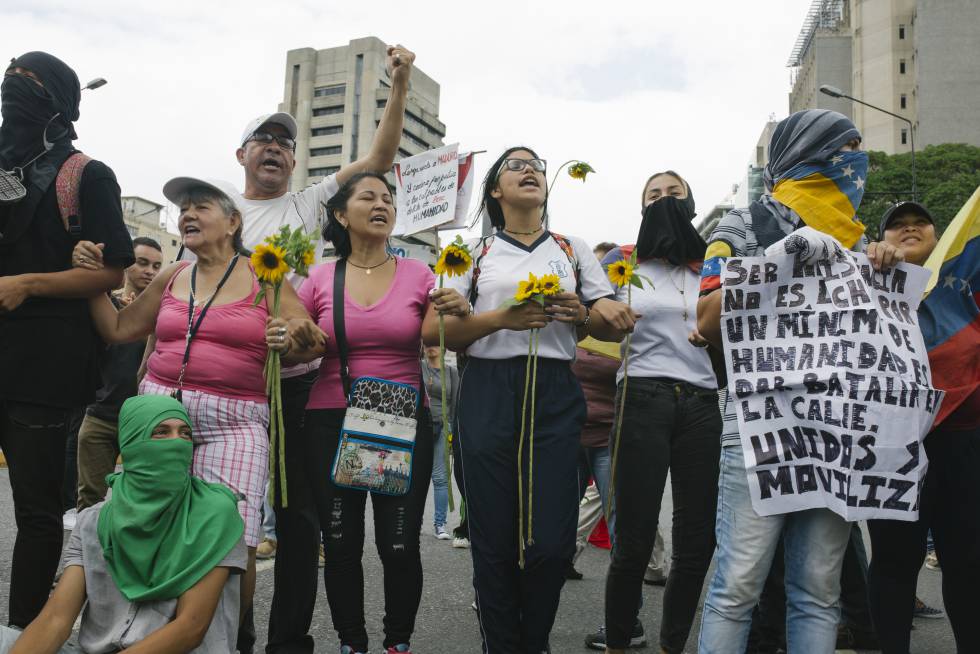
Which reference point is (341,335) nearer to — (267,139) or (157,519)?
(157,519)

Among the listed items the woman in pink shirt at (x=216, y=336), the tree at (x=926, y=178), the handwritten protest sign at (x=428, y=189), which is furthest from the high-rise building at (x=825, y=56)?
the woman in pink shirt at (x=216, y=336)

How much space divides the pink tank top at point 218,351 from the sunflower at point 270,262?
0.29m

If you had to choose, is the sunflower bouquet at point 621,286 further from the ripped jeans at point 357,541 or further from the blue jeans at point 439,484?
the blue jeans at point 439,484

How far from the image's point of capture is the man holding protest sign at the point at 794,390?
8.95 ft

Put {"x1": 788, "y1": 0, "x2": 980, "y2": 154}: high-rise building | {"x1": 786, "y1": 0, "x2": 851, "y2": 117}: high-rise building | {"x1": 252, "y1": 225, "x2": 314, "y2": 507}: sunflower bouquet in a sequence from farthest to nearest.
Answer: {"x1": 786, "y1": 0, "x2": 851, "y2": 117}: high-rise building, {"x1": 788, "y1": 0, "x2": 980, "y2": 154}: high-rise building, {"x1": 252, "y1": 225, "x2": 314, "y2": 507}: sunflower bouquet

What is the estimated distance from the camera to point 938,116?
59094mm

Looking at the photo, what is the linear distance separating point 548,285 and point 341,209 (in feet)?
4.16

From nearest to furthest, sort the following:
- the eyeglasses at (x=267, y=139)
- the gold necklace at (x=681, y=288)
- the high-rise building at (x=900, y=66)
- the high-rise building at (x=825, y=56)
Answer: the gold necklace at (x=681, y=288), the eyeglasses at (x=267, y=139), the high-rise building at (x=900, y=66), the high-rise building at (x=825, y=56)

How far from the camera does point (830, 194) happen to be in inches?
116

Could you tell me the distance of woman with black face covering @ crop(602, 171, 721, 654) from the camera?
361cm

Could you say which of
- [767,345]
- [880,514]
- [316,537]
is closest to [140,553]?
[316,537]

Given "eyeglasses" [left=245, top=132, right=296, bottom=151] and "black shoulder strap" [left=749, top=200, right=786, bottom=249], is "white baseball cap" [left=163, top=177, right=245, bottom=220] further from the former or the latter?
"black shoulder strap" [left=749, top=200, right=786, bottom=249]

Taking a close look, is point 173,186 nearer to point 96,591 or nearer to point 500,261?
point 500,261

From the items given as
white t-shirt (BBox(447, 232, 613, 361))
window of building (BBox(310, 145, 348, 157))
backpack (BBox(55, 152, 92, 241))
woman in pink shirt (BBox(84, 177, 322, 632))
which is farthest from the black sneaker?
window of building (BBox(310, 145, 348, 157))
